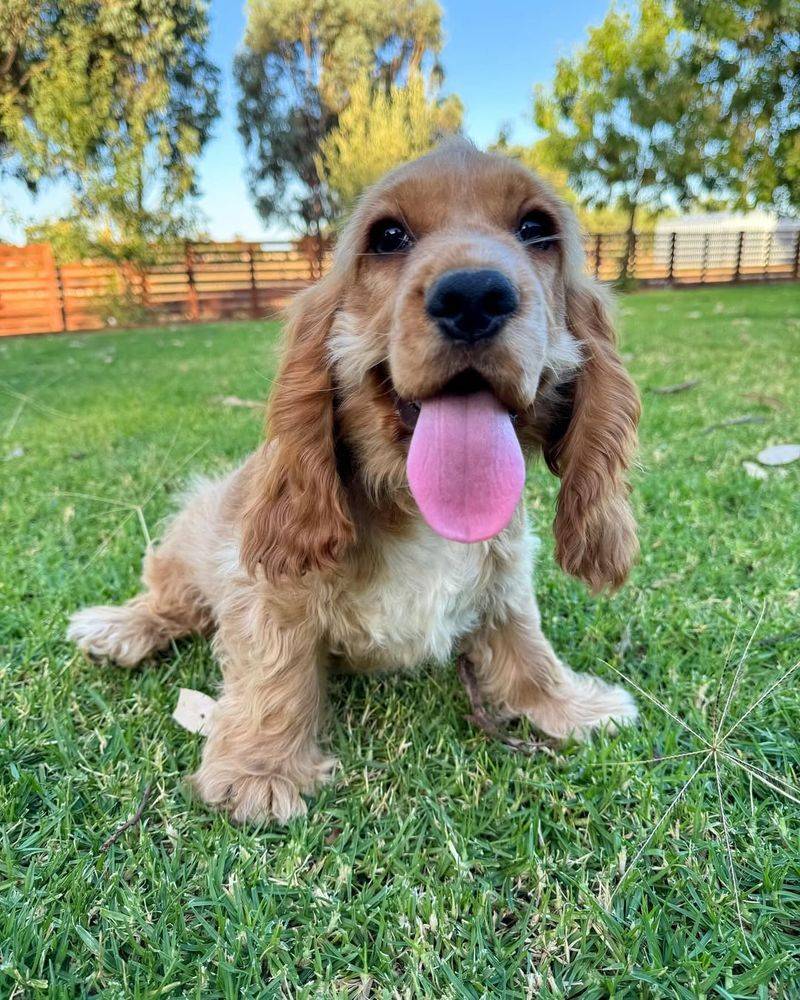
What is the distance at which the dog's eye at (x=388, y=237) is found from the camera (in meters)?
1.61

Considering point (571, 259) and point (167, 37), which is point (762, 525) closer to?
point (571, 259)

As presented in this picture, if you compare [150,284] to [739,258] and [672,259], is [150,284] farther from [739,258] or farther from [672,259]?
[739,258]

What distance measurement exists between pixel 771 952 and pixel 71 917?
1253 millimetres

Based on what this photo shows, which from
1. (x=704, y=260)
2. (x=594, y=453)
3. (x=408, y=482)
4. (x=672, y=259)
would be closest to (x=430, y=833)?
(x=408, y=482)

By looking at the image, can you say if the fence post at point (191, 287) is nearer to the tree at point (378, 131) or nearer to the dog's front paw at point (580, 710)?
the tree at point (378, 131)

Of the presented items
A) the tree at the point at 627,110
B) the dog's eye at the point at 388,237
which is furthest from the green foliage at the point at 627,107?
the dog's eye at the point at 388,237

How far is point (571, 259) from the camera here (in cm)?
176

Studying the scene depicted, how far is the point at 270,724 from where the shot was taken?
1.77 meters

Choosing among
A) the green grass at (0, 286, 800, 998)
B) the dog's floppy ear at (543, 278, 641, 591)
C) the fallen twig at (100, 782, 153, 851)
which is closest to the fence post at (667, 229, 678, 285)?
the green grass at (0, 286, 800, 998)

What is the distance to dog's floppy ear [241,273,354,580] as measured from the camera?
1.60 metres

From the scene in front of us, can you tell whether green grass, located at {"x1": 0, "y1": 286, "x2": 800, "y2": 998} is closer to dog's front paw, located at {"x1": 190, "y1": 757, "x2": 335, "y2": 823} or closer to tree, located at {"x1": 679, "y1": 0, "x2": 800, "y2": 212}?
dog's front paw, located at {"x1": 190, "y1": 757, "x2": 335, "y2": 823}

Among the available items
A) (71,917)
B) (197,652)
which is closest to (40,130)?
(197,652)

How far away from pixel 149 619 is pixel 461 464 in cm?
130

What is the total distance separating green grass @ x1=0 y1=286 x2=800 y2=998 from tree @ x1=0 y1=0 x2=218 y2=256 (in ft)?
49.6
